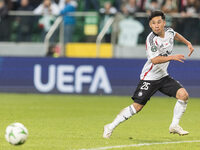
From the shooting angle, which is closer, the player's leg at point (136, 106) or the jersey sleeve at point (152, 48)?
the jersey sleeve at point (152, 48)

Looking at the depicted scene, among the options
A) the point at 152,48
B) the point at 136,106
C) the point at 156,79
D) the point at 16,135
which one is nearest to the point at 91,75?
the point at 156,79

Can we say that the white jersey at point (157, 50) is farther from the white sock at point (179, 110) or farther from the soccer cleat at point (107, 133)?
the soccer cleat at point (107, 133)

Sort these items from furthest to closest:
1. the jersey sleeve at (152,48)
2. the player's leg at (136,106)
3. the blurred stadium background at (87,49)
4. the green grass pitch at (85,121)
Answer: the blurred stadium background at (87,49) < the player's leg at (136,106) < the jersey sleeve at (152,48) < the green grass pitch at (85,121)

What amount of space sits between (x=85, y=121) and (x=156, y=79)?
3.31 metres

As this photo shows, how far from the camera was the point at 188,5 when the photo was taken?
71.2ft

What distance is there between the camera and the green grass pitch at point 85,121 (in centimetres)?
1038

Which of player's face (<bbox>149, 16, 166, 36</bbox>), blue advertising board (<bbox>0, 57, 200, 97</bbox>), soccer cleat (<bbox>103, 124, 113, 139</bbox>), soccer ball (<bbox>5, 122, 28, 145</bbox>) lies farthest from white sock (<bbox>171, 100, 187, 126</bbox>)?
blue advertising board (<bbox>0, 57, 200, 97</bbox>)

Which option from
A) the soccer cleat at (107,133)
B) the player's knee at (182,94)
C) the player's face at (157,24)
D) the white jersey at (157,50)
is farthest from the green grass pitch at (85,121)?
the player's face at (157,24)

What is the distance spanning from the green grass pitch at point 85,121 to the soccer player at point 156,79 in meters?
0.35

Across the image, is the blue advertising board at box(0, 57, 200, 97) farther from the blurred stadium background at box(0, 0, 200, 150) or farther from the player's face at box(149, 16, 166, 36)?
the player's face at box(149, 16, 166, 36)

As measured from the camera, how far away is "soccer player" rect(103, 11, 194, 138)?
10.9m

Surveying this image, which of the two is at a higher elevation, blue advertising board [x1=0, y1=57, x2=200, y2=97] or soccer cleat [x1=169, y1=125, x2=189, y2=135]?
soccer cleat [x1=169, y1=125, x2=189, y2=135]

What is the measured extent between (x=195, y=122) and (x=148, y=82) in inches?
135

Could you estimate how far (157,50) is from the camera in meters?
10.9
